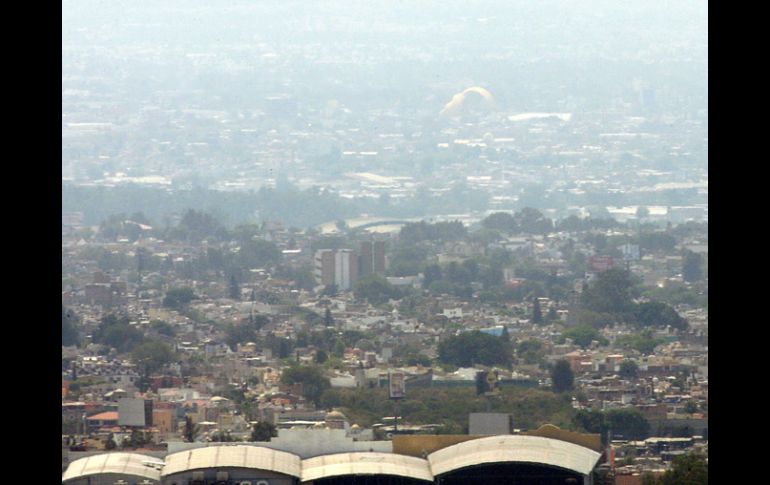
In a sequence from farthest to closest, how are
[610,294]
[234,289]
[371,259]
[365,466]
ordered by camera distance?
[371,259] < [234,289] < [610,294] < [365,466]

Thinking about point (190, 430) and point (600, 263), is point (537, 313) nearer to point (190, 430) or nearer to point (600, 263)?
point (600, 263)

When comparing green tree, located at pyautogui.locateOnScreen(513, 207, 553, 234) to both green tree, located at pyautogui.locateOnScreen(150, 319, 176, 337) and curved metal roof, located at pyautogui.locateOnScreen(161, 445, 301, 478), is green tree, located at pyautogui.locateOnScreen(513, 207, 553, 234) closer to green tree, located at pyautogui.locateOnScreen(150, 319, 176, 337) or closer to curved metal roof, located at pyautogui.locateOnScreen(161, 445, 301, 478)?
green tree, located at pyautogui.locateOnScreen(150, 319, 176, 337)

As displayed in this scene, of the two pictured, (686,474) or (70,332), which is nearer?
(686,474)

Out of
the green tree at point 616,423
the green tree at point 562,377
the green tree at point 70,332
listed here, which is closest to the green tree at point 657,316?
the green tree at point 562,377

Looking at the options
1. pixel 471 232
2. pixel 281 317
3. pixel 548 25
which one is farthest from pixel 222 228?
pixel 548 25

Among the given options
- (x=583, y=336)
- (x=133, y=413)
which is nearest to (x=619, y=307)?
(x=583, y=336)


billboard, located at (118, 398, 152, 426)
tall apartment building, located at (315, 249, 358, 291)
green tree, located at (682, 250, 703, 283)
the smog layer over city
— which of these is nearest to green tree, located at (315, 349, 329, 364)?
the smog layer over city
